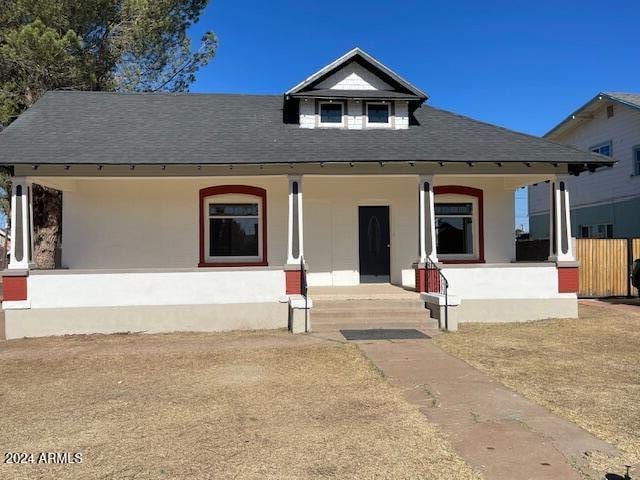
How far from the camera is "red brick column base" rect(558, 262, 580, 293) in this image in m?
11.4

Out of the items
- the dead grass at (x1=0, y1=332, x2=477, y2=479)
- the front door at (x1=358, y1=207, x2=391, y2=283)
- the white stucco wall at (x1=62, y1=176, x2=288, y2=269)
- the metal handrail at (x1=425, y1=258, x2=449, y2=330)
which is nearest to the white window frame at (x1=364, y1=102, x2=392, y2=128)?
the front door at (x1=358, y1=207, x2=391, y2=283)

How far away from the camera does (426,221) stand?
1145 centimetres

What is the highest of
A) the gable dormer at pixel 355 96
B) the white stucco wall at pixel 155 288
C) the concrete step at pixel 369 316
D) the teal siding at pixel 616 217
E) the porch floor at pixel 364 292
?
the gable dormer at pixel 355 96

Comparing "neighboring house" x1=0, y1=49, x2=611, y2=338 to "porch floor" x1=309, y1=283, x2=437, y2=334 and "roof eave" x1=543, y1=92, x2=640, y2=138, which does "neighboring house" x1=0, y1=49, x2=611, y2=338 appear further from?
"roof eave" x1=543, y1=92, x2=640, y2=138

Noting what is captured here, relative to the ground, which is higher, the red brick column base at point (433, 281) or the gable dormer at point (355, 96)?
the gable dormer at point (355, 96)

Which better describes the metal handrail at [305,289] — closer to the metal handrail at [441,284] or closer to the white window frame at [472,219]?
the metal handrail at [441,284]

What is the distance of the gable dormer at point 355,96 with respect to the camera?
42.6 feet

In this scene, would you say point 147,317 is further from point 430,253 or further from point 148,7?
point 148,7

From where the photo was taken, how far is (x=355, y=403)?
5594 millimetres

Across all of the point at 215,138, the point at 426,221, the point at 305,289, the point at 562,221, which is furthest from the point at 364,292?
the point at 215,138

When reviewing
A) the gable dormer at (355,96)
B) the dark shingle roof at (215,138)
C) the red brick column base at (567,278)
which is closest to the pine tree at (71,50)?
the dark shingle roof at (215,138)

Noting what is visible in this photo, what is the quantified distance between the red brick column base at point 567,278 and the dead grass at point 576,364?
737 mm

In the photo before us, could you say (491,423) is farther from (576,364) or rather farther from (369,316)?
(369,316)

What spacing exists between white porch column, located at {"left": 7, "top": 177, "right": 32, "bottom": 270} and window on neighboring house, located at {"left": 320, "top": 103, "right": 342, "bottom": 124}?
22.9 ft
